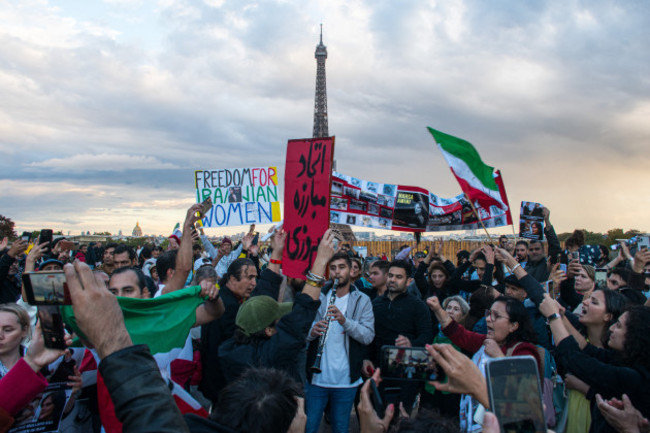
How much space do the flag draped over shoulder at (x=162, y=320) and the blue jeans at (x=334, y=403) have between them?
160cm

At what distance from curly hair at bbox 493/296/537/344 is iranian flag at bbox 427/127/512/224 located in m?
2.58

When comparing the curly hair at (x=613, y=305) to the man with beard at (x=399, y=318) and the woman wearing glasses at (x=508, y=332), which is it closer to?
the woman wearing glasses at (x=508, y=332)

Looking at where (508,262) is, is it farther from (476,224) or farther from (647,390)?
(476,224)

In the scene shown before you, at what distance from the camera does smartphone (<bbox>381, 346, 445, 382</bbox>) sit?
95.7 inches

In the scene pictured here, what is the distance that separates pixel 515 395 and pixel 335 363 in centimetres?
309

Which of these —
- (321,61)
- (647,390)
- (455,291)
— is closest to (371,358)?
(647,390)

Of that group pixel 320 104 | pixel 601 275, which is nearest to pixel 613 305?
pixel 601 275

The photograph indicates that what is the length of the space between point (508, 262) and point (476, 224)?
4535 millimetres

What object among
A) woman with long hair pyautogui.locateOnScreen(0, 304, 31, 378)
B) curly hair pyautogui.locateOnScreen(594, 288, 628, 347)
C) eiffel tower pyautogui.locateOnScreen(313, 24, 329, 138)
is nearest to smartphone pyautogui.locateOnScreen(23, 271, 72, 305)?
woman with long hair pyautogui.locateOnScreen(0, 304, 31, 378)

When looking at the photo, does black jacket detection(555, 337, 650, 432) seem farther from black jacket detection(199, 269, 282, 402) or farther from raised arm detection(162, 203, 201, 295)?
raised arm detection(162, 203, 201, 295)

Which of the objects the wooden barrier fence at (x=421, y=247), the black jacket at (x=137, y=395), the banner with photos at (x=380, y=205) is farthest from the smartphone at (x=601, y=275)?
the wooden barrier fence at (x=421, y=247)

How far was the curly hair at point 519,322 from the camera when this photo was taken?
11.6 ft

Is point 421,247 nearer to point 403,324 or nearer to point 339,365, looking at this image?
point 403,324

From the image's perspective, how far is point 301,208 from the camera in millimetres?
4230
